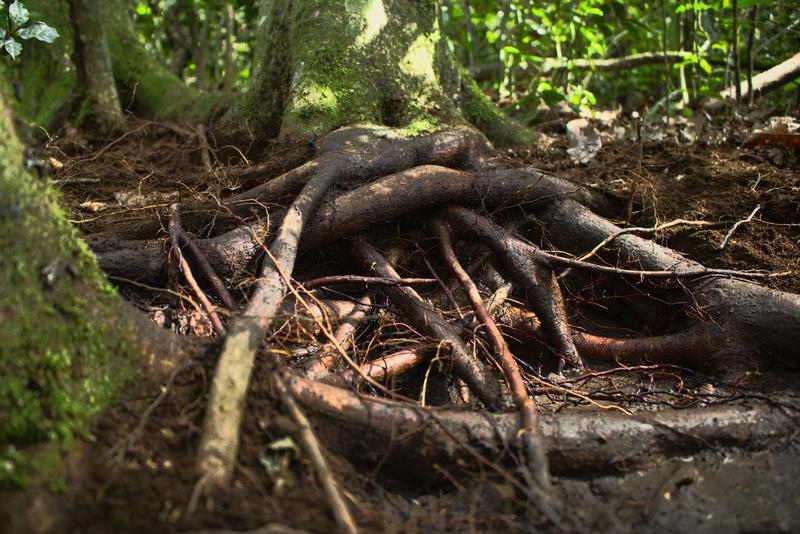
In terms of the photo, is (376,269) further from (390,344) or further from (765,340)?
(765,340)

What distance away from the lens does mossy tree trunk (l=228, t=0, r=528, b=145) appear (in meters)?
3.68

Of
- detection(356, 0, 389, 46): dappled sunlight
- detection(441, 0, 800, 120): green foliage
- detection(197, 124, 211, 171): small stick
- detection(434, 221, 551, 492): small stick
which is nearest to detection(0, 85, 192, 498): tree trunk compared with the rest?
detection(434, 221, 551, 492): small stick

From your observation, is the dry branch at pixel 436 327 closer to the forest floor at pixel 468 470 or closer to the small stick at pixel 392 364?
the small stick at pixel 392 364

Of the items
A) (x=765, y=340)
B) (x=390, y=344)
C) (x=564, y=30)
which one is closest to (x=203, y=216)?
(x=390, y=344)

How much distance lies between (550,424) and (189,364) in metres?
1.17

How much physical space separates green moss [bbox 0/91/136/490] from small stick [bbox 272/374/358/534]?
0.46 metres

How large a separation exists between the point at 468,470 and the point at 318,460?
572mm

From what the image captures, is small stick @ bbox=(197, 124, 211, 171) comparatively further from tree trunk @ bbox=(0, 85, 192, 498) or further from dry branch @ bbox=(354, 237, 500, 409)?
tree trunk @ bbox=(0, 85, 192, 498)

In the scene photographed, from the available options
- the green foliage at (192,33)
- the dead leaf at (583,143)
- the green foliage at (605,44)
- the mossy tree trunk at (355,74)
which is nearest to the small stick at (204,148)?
the mossy tree trunk at (355,74)

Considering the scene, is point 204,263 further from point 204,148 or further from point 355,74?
point 355,74

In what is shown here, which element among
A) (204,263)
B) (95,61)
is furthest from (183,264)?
(95,61)

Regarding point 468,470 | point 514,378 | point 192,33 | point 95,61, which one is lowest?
point 468,470

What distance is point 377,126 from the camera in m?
3.53

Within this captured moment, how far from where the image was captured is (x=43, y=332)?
164 centimetres
